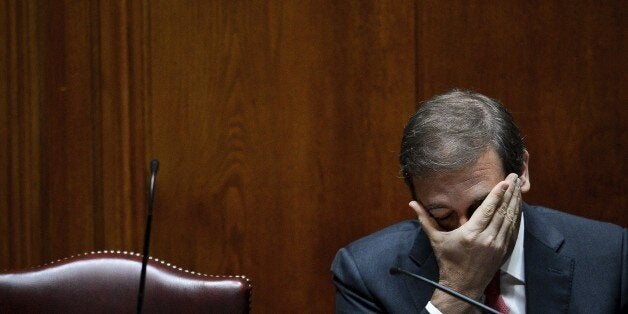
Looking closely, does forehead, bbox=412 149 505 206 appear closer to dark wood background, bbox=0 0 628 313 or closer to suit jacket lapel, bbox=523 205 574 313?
suit jacket lapel, bbox=523 205 574 313

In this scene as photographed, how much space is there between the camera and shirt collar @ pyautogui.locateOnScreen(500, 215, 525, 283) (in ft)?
5.90

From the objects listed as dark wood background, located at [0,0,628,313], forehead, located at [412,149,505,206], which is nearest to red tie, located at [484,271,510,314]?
forehead, located at [412,149,505,206]

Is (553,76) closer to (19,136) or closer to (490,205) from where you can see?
(490,205)

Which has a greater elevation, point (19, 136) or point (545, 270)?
point (19, 136)

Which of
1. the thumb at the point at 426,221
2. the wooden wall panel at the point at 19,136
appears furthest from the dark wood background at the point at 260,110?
the thumb at the point at 426,221

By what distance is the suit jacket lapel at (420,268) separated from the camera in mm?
1756

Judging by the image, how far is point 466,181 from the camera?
1.64 meters

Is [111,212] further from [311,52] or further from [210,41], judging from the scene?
[311,52]

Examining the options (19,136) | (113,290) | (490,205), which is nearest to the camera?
(490,205)

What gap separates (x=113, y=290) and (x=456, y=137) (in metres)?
0.85

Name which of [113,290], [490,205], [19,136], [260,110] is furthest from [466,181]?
[19,136]

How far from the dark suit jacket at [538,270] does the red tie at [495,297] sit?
73 millimetres

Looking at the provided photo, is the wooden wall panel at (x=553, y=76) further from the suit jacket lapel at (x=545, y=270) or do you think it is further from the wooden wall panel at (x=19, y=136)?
the wooden wall panel at (x=19, y=136)

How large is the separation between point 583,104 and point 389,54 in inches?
25.6
